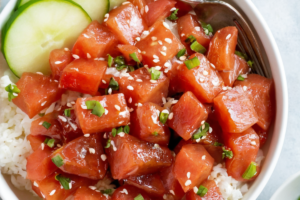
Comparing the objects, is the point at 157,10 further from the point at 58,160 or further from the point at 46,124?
the point at 58,160

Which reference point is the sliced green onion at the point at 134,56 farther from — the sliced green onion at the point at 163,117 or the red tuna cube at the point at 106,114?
the sliced green onion at the point at 163,117

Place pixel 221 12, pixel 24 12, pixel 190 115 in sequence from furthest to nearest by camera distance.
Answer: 1. pixel 221 12
2. pixel 24 12
3. pixel 190 115

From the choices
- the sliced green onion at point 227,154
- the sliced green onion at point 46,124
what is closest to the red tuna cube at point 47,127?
the sliced green onion at point 46,124

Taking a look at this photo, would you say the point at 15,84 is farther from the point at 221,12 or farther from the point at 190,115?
the point at 221,12

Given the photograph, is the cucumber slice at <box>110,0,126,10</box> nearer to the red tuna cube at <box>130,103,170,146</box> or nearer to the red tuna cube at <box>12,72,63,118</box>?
the red tuna cube at <box>12,72,63,118</box>

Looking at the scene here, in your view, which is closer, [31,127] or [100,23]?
[31,127]

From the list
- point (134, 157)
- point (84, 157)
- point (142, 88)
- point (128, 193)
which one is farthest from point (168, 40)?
point (128, 193)

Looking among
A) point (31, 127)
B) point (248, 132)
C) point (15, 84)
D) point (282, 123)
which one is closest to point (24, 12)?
point (15, 84)
